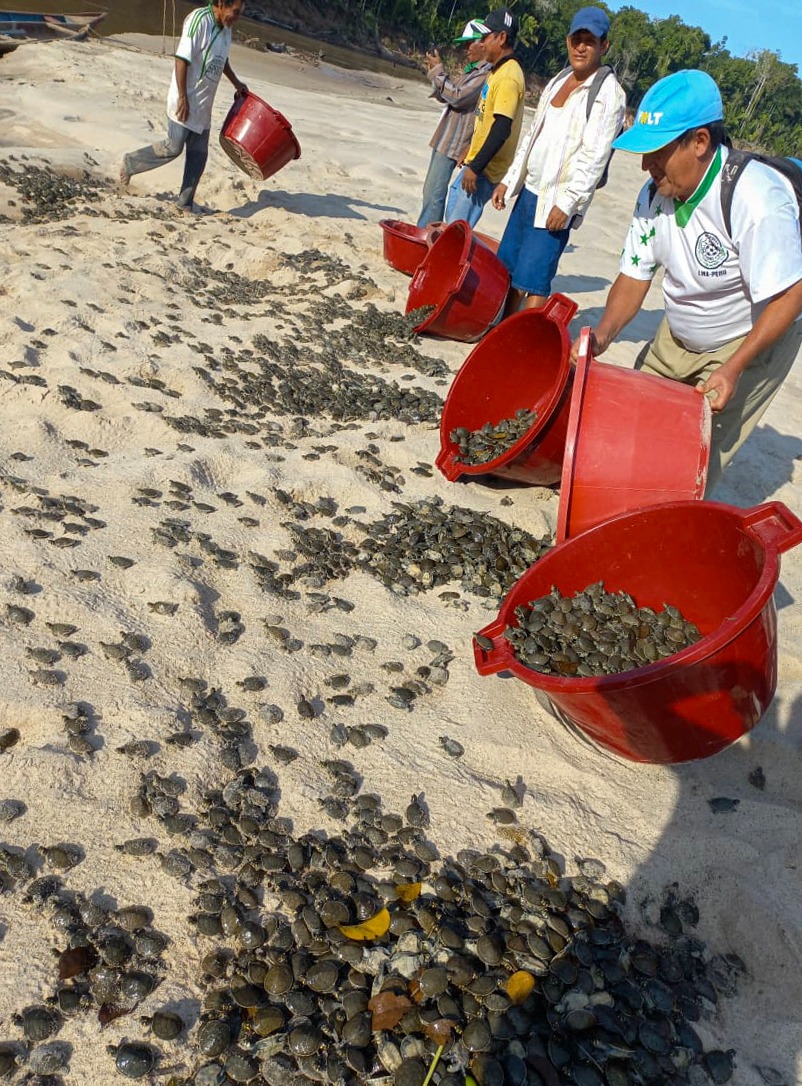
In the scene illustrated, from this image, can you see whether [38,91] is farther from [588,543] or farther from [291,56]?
[291,56]

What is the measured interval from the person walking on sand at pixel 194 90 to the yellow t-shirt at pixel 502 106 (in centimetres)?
272

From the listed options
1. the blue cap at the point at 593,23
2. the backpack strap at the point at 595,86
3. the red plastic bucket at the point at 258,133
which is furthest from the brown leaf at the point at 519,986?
the red plastic bucket at the point at 258,133

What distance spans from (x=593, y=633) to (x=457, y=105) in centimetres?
516

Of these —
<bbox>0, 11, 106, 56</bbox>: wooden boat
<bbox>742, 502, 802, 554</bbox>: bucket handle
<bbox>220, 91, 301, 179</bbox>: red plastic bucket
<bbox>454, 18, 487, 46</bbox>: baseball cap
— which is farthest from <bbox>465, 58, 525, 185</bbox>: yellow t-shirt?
<bbox>0, 11, 106, 56</bbox>: wooden boat

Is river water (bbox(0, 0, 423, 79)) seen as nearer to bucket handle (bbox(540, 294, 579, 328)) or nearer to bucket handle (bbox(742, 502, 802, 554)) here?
bucket handle (bbox(540, 294, 579, 328))

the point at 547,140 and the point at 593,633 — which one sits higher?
the point at 547,140

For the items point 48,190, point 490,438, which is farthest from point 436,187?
point 490,438

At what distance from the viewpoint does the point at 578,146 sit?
4.89m

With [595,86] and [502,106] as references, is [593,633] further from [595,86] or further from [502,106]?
[502,106]

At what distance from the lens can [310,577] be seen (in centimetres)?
341

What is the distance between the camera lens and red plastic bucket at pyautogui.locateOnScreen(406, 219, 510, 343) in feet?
A: 18.3

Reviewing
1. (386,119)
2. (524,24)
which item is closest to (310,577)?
(386,119)

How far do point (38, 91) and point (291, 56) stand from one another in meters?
17.3

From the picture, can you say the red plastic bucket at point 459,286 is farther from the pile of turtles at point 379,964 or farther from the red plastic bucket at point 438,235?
the pile of turtles at point 379,964
